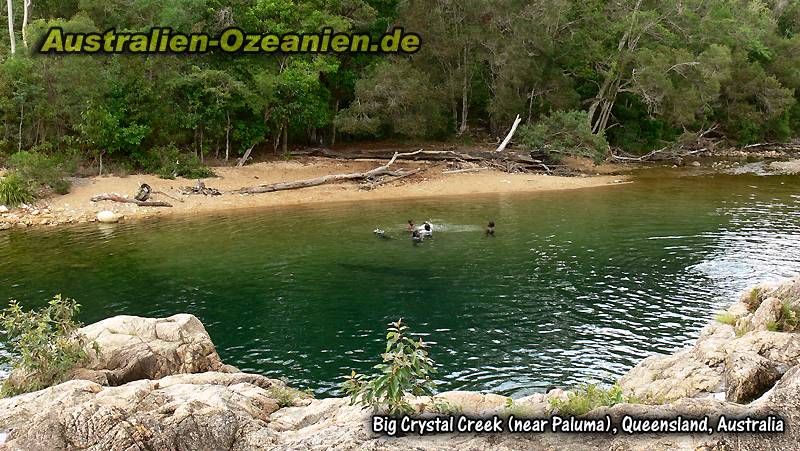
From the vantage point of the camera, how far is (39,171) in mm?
34188

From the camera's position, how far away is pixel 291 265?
2341cm

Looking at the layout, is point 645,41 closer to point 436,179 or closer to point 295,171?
point 436,179

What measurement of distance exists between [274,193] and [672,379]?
30364 millimetres

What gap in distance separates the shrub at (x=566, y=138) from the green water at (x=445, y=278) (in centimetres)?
1181

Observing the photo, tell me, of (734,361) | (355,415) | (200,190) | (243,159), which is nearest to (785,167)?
(243,159)

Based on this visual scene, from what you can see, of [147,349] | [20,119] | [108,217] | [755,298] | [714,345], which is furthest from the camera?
[20,119]

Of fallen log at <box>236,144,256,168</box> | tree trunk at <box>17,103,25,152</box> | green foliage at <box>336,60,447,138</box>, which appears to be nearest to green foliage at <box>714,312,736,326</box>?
green foliage at <box>336,60,447,138</box>

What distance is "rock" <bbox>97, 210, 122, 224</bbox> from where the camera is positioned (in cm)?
3222

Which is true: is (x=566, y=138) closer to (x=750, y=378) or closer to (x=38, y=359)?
(x=750, y=378)

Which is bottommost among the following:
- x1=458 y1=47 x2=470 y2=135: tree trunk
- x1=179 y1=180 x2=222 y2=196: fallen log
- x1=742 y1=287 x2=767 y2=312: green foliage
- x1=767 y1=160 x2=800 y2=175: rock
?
x1=179 y1=180 x2=222 y2=196: fallen log

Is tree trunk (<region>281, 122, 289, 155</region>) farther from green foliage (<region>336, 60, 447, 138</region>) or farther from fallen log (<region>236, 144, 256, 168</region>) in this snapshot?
green foliage (<region>336, 60, 447, 138</region>)

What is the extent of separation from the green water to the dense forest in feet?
33.1

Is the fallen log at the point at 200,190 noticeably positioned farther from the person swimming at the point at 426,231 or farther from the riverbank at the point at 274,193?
the person swimming at the point at 426,231

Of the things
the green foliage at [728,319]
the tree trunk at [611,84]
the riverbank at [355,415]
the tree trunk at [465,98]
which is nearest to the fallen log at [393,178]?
the tree trunk at [465,98]
